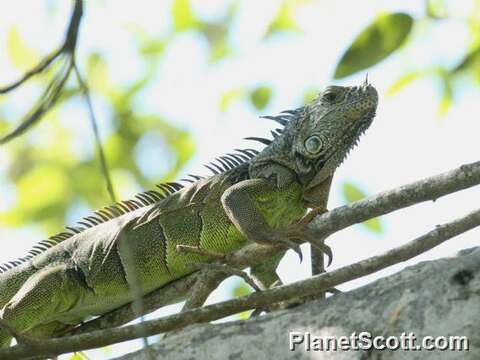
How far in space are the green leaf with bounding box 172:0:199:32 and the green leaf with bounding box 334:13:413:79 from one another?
2.09 meters

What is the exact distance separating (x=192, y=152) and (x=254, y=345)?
3.18m

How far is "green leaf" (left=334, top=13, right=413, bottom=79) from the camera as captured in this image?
149 inches

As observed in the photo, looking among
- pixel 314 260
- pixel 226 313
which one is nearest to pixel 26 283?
pixel 314 260

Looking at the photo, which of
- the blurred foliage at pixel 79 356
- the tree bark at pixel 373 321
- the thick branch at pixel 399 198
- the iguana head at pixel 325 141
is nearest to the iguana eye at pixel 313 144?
the iguana head at pixel 325 141

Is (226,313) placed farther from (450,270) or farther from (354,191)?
(354,191)

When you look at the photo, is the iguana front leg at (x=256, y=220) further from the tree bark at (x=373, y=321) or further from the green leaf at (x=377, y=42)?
the tree bark at (x=373, y=321)

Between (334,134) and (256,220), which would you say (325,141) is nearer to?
(334,134)

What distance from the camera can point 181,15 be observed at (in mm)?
5734

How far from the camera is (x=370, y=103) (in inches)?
221

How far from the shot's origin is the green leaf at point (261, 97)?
5883mm

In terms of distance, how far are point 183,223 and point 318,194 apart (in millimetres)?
879

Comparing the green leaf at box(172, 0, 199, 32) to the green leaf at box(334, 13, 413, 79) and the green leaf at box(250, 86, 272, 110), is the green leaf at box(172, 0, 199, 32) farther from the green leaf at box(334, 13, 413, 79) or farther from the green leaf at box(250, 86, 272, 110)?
the green leaf at box(334, 13, 413, 79)

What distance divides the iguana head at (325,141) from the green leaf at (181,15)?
A: 0.97 m

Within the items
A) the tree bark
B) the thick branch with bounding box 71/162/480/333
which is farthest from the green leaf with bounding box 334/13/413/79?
the tree bark
